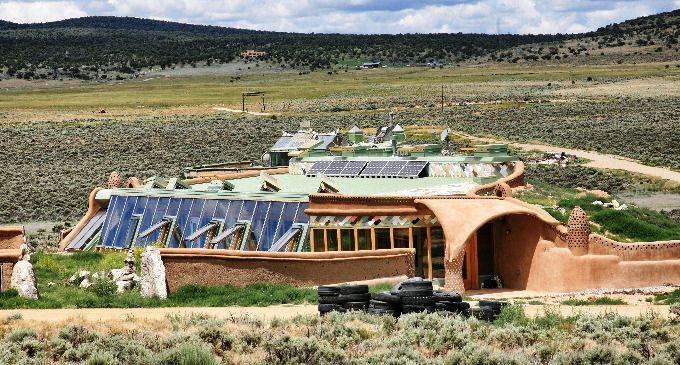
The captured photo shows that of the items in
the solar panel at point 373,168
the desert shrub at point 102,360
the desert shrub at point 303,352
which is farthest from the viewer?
the solar panel at point 373,168

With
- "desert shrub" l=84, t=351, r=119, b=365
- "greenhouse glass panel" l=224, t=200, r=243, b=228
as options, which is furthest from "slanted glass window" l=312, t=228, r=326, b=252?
"desert shrub" l=84, t=351, r=119, b=365

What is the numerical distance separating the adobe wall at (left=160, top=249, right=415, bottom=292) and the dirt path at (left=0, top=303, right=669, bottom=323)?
2562mm

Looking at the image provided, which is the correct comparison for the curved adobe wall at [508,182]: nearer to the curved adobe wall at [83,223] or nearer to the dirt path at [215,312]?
the dirt path at [215,312]

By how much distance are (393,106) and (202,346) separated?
108m

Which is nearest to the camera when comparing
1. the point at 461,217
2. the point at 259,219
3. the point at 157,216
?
the point at 461,217

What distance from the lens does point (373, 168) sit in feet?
128

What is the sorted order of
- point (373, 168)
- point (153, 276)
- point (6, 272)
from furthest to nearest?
point (373, 168), point (6, 272), point (153, 276)

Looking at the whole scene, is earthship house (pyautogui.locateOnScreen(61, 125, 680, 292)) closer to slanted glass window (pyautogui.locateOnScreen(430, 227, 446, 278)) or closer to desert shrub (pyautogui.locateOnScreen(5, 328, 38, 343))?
slanted glass window (pyautogui.locateOnScreen(430, 227, 446, 278))

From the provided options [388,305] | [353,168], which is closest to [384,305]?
[388,305]

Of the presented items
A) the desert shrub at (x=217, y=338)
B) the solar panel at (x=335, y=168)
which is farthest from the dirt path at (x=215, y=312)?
the solar panel at (x=335, y=168)

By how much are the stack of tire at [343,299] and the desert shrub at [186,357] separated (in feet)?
14.6

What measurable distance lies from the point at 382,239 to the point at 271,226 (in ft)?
11.3

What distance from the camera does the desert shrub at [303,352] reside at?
17.3 meters

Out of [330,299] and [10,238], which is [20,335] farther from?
[10,238]
